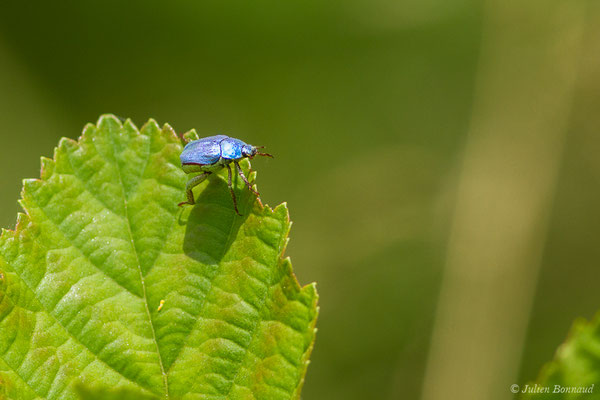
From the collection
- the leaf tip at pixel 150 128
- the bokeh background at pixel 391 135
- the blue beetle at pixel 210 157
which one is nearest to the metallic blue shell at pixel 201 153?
the blue beetle at pixel 210 157

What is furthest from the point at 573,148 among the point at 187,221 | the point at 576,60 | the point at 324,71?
the point at 187,221

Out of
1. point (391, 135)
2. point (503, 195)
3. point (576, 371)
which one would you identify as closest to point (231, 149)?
point (576, 371)

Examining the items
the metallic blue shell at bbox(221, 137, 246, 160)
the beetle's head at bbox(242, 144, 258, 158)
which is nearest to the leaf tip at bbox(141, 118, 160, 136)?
the metallic blue shell at bbox(221, 137, 246, 160)

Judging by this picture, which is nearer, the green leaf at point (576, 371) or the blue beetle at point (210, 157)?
the green leaf at point (576, 371)

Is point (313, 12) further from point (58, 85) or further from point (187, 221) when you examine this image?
point (187, 221)

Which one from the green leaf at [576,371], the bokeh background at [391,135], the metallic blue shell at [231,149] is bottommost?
the green leaf at [576,371]

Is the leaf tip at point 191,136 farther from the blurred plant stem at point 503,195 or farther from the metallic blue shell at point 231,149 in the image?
the blurred plant stem at point 503,195

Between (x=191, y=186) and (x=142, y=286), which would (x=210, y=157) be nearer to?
(x=191, y=186)
